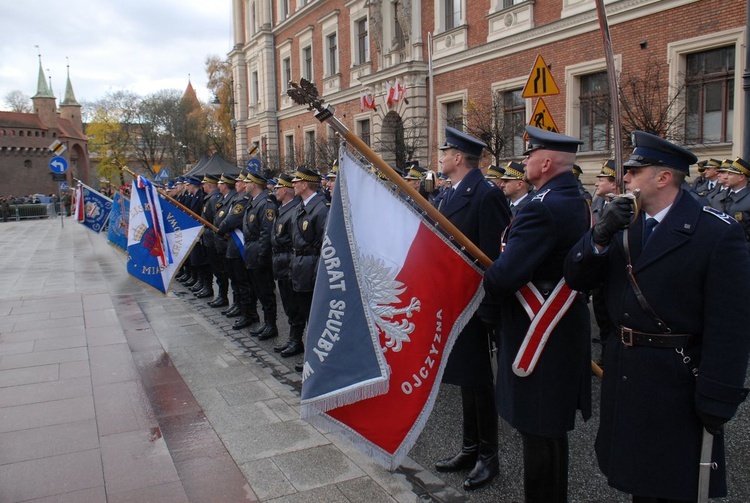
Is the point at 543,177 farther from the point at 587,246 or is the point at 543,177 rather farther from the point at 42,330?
the point at 42,330

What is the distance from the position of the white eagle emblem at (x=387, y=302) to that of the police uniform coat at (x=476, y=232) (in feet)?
2.35

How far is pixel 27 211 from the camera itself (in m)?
41.8

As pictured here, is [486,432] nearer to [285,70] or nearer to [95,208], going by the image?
[95,208]

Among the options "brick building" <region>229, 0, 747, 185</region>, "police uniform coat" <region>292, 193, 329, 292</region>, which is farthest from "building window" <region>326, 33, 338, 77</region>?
"police uniform coat" <region>292, 193, 329, 292</region>

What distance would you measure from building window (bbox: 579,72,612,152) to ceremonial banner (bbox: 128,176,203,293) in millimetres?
11683

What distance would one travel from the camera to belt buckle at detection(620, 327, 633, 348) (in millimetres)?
2648

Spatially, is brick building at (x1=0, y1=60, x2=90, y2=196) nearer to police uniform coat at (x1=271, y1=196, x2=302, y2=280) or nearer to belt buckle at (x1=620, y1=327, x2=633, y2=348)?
police uniform coat at (x1=271, y1=196, x2=302, y2=280)

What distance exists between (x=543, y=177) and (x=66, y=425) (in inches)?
168

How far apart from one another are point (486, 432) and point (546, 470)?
32.9 inches

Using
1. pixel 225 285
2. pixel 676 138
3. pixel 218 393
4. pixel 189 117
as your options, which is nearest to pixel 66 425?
pixel 218 393

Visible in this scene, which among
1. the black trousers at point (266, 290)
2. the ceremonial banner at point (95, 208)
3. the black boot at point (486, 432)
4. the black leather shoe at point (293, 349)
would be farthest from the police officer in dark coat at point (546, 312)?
the ceremonial banner at point (95, 208)

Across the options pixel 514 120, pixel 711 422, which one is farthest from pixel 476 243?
pixel 514 120

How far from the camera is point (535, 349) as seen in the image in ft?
10.2

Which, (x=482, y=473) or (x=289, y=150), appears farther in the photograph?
(x=289, y=150)
